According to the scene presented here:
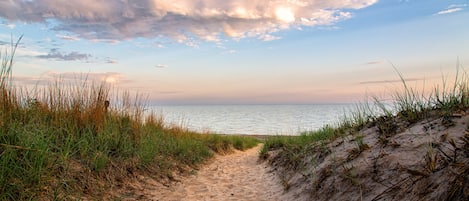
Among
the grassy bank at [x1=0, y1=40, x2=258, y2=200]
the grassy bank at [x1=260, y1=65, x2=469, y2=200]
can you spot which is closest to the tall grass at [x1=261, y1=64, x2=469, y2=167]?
the grassy bank at [x1=260, y1=65, x2=469, y2=200]

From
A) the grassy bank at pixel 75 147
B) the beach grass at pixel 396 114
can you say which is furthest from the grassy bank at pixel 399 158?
the grassy bank at pixel 75 147

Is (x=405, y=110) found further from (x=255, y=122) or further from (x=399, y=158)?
(x=255, y=122)

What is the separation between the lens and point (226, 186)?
6.33 m

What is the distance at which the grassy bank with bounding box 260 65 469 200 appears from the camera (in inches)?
113

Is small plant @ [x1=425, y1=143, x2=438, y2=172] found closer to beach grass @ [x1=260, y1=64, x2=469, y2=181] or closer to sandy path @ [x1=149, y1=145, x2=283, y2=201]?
beach grass @ [x1=260, y1=64, x2=469, y2=181]

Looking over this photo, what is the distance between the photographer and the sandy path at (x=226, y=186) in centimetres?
541

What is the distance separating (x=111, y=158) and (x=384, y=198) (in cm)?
430

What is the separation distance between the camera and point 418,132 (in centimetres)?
400

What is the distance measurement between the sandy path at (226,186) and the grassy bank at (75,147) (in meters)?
0.54

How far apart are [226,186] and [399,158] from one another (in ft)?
11.6

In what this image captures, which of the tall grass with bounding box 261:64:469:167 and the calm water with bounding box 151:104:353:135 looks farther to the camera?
the calm water with bounding box 151:104:353:135

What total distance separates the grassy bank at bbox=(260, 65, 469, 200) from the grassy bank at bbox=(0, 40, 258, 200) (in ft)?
9.35

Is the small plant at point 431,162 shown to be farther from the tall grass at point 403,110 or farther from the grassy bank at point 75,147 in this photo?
the grassy bank at point 75,147

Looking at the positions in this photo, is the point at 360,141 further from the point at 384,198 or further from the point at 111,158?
the point at 111,158
